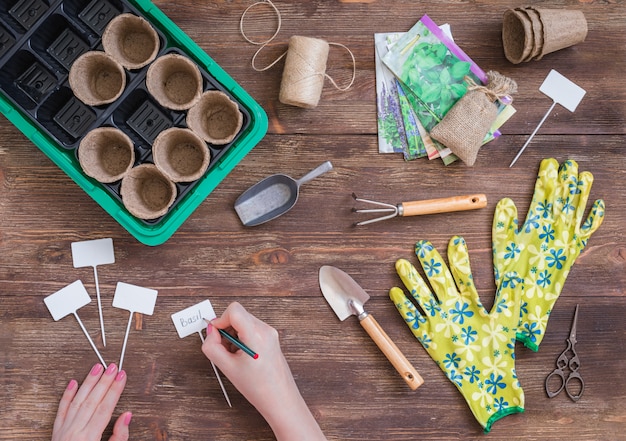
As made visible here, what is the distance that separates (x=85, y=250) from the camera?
1.02 m

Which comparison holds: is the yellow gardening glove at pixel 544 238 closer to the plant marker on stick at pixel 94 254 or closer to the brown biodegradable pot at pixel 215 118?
the brown biodegradable pot at pixel 215 118

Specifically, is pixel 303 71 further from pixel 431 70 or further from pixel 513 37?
pixel 513 37

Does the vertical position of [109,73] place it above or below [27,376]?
above

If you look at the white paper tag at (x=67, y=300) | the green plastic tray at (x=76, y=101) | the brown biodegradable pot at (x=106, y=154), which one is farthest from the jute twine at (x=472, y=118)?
the white paper tag at (x=67, y=300)

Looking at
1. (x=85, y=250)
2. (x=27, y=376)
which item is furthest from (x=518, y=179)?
(x=27, y=376)

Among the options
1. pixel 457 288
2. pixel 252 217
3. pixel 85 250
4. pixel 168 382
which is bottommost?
pixel 457 288

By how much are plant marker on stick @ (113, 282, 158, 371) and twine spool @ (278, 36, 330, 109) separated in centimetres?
48

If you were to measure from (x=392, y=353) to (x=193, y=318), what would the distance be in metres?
0.40

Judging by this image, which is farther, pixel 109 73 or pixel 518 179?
pixel 518 179

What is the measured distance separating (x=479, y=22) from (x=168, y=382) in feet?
3.22

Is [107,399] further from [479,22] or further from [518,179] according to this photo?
[479,22]

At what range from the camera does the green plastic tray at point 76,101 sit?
3.00 feet

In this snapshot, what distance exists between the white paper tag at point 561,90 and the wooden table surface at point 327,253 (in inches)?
0.6

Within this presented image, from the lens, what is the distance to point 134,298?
1.02 meters
